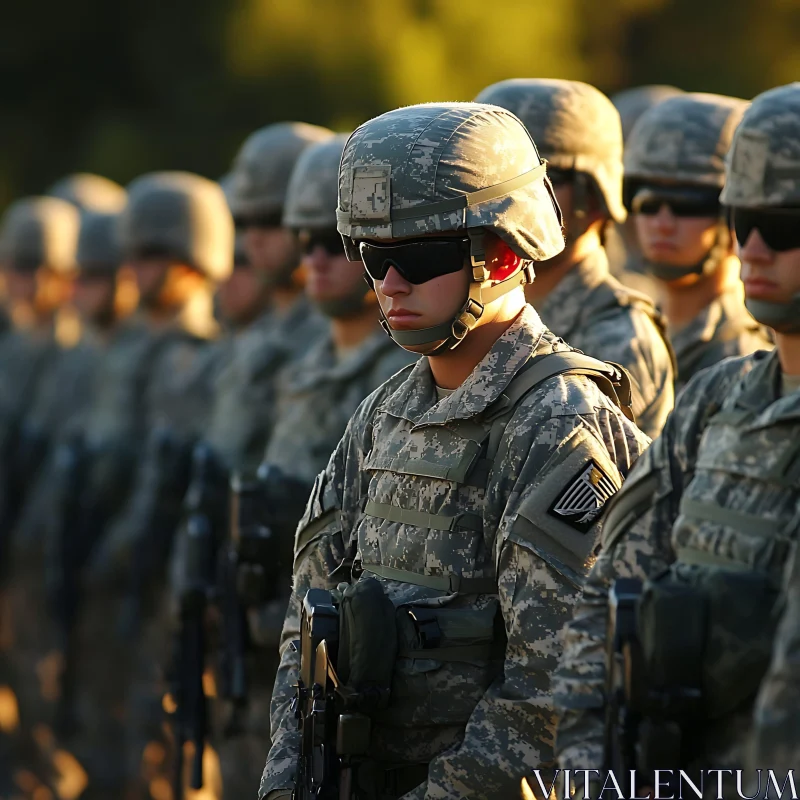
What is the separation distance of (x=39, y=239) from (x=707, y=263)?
8.34m

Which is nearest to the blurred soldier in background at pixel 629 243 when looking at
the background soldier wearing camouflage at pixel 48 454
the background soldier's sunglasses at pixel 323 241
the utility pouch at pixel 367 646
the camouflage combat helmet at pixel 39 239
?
the background soldier's sunglasses at pixel 323 241

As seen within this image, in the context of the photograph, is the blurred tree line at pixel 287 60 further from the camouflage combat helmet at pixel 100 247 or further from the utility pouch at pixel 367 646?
the utility pouch at pixel 367 646

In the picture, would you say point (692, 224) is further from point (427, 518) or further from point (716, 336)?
point (427, 518)

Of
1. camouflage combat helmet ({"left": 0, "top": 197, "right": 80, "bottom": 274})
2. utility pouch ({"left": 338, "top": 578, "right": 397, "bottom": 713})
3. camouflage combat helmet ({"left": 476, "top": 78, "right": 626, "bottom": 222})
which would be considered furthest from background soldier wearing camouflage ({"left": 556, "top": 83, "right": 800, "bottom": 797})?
camouflage combat helmet ({"left": 0, "top": 197, "right": 80, "bottom": 274})

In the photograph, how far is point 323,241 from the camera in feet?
25.4

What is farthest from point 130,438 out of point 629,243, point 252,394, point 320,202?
point 320,202

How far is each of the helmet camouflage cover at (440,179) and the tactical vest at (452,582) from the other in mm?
356

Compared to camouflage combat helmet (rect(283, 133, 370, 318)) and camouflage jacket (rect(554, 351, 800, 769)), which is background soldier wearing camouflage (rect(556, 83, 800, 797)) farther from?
camouflage combat helmet (rect(283, 133, 370, 318))

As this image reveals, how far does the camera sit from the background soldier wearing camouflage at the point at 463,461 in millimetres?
4320

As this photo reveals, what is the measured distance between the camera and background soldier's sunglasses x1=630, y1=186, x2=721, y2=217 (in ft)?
23.9

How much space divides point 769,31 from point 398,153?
15.2 meters

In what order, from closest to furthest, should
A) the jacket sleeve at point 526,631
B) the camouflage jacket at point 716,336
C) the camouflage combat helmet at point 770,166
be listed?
1. the camouflage combat helmet at point 770,166
2. the jacket sleeve at point 526,631
3. the camouflage jacket at point 716,336

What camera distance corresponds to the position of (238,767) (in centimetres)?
817

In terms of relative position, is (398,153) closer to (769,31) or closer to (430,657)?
(430,657)
